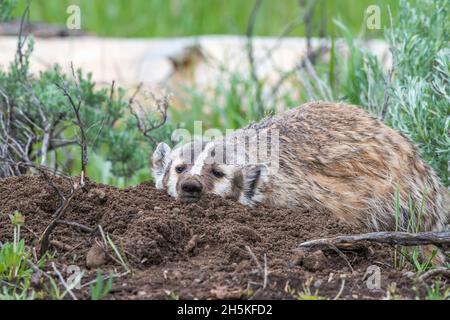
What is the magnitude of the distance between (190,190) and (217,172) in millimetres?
238

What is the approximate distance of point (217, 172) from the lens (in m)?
3.82

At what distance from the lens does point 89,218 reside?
344cm

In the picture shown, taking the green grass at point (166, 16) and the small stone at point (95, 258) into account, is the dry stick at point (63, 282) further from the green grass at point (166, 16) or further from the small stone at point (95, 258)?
the green grass at point (166, 16)

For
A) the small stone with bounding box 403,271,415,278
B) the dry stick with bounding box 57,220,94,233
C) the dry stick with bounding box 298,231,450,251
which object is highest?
the dry stick with bounding box 57,220,94,233

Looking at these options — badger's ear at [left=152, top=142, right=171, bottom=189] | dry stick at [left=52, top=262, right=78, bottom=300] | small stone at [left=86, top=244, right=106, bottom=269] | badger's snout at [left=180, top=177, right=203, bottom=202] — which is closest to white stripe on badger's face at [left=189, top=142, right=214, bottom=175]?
badger's snout at [left=180, top=177, right=203, bottom=202]

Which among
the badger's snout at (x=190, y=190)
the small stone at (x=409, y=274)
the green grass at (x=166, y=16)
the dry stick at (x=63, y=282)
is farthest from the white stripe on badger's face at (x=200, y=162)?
the green grass at (x=166, y=16)

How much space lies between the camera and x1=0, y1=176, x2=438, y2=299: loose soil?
2863 millimetres

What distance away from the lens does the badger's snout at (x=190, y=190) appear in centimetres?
361

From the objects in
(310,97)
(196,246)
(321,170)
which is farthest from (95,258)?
(310,97)

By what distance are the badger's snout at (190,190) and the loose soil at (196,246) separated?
0.05 meters

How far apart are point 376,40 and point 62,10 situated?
337 cm

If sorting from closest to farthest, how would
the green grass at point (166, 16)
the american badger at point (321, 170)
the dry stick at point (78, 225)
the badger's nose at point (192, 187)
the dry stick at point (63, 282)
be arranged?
the dry stick at point (63, 282), the dry stick at point (78, 225), the badger's nose at point (192, 187), the american badger at point (321, 170), the green grass at point (166, 16)

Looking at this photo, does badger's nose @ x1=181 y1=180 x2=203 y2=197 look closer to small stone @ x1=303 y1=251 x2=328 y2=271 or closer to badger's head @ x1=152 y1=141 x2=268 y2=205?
badger's head @ x1=152 y1=141 x2=268 y2=205
